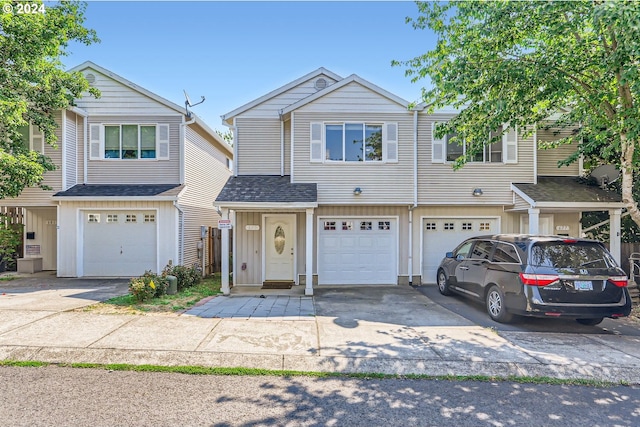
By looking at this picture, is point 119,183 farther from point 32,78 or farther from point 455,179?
point 455,179

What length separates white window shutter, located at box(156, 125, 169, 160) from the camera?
1229 centimetres

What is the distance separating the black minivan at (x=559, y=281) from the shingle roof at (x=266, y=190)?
5.15 meters

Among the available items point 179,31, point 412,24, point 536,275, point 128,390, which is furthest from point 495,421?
point 179,31

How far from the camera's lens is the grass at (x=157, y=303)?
764 cm

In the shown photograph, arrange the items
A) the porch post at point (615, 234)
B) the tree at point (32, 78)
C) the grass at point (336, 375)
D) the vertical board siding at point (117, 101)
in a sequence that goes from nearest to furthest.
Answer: the grass at point (336, 375)
the tree at point (32, 78)
the porch post at point (615, 234)
the vertical board siding at point (117, 101)

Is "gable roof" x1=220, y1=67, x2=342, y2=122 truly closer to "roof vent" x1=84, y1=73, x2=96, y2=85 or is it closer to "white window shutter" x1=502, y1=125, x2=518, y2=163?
"roof vent" x1=84, y1=73, x2=96, y2=85

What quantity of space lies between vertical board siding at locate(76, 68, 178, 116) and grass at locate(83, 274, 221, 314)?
6730 millimetres

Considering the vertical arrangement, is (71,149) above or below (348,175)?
above

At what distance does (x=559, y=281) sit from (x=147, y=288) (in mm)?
8747

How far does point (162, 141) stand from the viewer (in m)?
12.3

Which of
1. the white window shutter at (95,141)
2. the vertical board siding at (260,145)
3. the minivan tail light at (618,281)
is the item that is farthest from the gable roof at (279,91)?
the minivan tail light at (618,281)

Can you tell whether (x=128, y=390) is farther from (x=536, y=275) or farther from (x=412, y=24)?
(x=412, y=24)

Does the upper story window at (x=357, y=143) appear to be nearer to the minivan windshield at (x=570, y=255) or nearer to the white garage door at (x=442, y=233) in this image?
the white garage door at (x=442, y=233)
